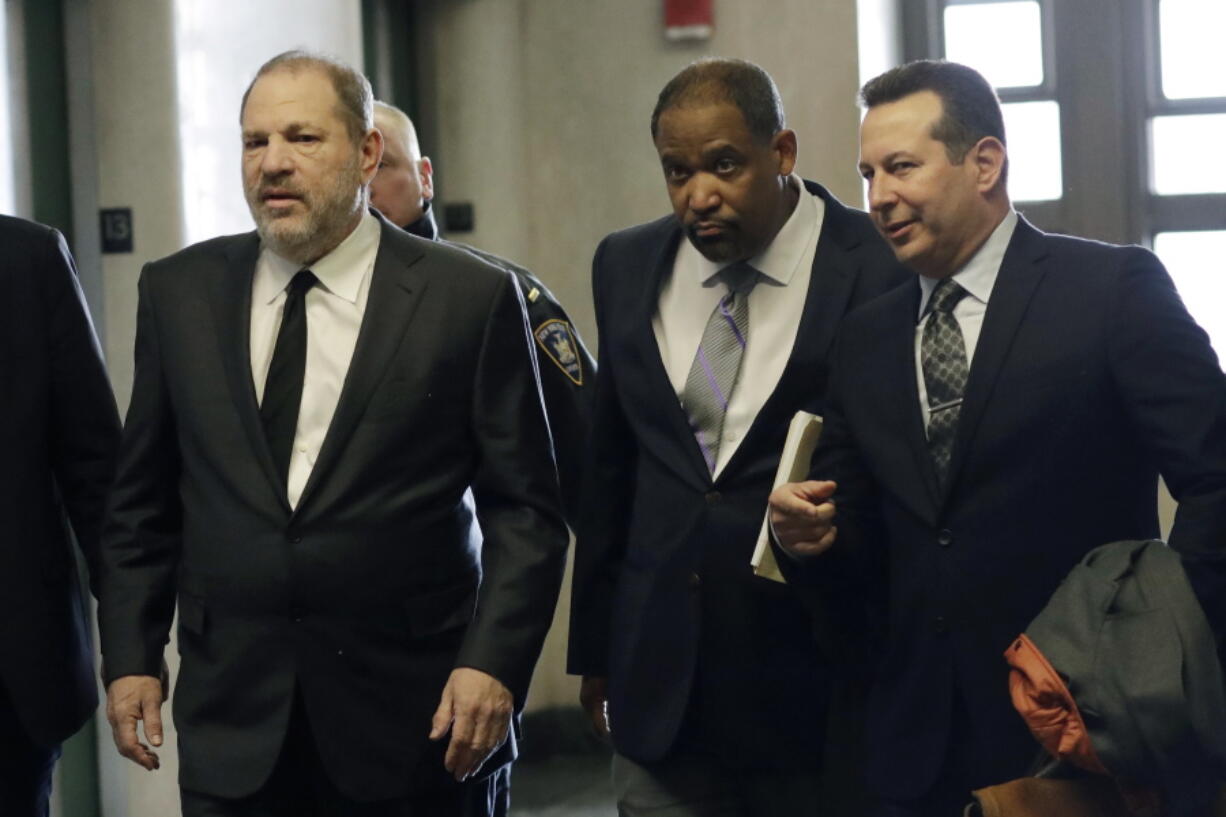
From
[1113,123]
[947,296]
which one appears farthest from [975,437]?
[1113,123]

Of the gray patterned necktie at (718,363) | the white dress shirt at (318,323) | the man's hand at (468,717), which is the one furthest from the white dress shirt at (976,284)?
the white dress shirt at (318,323)

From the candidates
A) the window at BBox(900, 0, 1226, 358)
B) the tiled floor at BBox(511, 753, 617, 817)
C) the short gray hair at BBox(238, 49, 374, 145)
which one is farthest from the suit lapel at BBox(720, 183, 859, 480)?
the window at BBox(900, 0, 1226, 358)

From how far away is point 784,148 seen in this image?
2.91 meters

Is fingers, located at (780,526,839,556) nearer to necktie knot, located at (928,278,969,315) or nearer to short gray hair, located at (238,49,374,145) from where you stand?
necktie knot, located at (928,278,969,315)

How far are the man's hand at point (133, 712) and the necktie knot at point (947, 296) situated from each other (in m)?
1.24

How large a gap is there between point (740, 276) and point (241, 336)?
0.80 meters

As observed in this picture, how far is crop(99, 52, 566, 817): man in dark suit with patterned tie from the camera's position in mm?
2580

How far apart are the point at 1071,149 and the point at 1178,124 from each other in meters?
0.38

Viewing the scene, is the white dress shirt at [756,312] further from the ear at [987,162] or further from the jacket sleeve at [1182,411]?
the jacket sleeve at [1182,411]

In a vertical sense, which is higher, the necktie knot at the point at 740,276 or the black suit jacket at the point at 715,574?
the necktie knot at the point at 740,276

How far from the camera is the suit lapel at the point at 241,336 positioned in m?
2.59

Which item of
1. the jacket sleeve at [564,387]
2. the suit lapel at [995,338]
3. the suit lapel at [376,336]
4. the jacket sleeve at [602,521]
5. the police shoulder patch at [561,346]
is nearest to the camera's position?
the suit lapel at [995,338]

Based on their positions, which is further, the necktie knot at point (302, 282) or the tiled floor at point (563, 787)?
the tiled floor at point (563, 787)

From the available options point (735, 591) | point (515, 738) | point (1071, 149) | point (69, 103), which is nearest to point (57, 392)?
point (515, 738)
